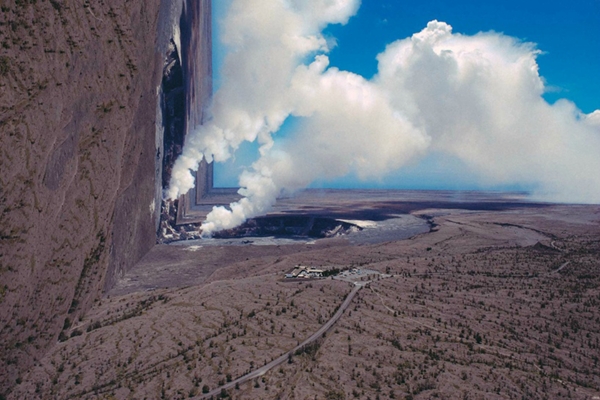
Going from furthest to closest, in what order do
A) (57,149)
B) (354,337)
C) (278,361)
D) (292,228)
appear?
1. (292,228)
2. (354,337)
3. (278,361)
4. (57,149)

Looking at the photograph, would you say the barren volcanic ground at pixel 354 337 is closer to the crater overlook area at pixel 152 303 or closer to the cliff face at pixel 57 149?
the crater overlook area at pixel 152 303

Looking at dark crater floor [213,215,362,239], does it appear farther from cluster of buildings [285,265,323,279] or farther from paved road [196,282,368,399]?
paved road [196,282,368,399]

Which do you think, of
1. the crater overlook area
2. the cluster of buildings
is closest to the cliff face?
the crater overlook area

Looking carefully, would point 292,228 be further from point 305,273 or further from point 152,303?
point 152,303

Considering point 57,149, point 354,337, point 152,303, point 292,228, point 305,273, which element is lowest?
point 152,303

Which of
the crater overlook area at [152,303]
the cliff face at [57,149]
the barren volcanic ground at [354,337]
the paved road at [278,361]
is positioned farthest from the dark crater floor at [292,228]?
the cliff face at [57,149]

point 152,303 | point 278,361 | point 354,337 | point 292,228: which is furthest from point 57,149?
point 292,228
